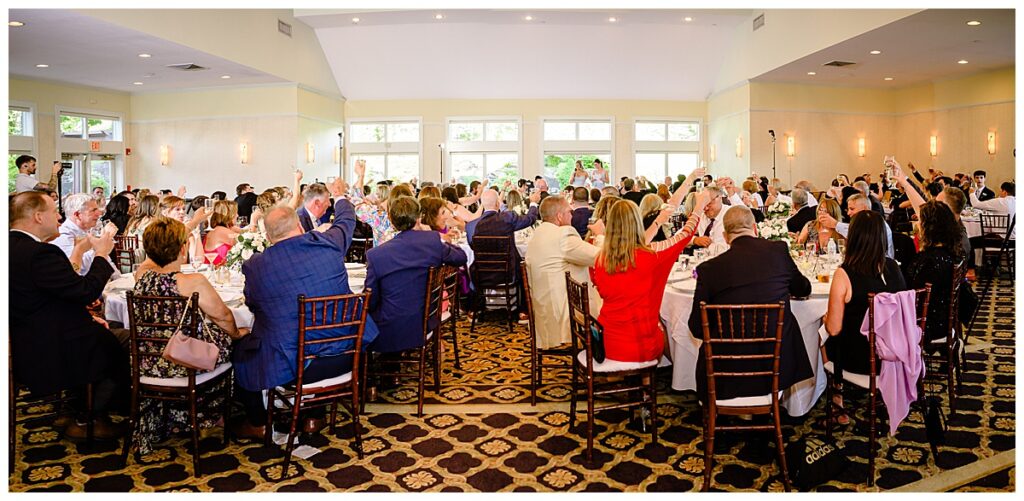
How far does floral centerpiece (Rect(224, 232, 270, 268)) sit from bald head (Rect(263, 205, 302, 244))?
3.35 ft

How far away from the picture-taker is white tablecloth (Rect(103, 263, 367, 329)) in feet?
14.1

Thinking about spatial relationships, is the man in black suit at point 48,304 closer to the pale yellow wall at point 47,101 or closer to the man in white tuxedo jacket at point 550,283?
the man in white tuxedo jacket at point 550,283

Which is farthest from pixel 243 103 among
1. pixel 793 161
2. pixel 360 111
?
pixel 793 161

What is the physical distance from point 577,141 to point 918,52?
347 inches

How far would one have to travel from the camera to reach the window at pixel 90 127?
54.7ft

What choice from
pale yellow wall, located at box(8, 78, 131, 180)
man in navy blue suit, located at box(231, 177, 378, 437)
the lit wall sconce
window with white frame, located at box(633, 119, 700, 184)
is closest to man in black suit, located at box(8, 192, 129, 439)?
man in navy blue suit, located at box(231, 177, 378, 437)

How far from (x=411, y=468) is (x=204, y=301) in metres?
1.34

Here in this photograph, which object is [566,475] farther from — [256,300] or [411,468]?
[256,300]

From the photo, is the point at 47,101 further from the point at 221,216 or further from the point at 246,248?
the point at 246,248

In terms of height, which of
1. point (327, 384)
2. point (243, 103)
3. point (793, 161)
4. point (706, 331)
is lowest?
point (327, 384)

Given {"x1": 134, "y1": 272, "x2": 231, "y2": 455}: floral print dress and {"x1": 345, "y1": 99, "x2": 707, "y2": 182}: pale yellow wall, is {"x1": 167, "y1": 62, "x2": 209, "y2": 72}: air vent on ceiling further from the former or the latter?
{"x1": 134, "y1": 272, "x2": 231, "y2": 455}: floral print dress

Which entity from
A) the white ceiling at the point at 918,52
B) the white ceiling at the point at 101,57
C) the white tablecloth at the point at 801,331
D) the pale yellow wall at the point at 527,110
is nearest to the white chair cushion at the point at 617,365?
the white tablecloth at the point at 801,331

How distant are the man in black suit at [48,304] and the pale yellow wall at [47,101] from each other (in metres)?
13.8

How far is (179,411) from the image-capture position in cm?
429
